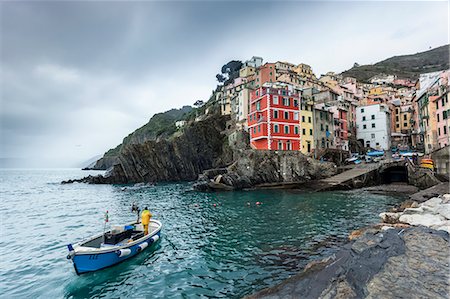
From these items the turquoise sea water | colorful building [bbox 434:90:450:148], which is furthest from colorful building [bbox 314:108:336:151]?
the turquoise sea water

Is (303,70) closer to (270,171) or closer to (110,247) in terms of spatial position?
(270,171)

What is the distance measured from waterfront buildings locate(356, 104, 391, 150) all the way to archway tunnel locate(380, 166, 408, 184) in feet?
58.5

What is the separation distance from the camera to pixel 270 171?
138 feet

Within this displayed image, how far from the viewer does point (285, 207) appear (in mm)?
25422

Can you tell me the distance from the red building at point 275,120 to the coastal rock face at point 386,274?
3494 centimetres

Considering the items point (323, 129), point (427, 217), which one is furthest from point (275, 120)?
point (427, 217)

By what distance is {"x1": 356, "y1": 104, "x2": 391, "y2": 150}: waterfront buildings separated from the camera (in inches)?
2336

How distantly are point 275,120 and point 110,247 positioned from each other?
37007 millimetres

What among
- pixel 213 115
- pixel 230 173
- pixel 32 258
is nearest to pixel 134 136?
pixel 213 115

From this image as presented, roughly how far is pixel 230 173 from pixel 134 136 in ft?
310

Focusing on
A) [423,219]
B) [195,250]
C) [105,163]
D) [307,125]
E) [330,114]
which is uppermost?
[330,114]

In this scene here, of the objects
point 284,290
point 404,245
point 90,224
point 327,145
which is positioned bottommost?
point 90,224

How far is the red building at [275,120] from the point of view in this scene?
143 ft

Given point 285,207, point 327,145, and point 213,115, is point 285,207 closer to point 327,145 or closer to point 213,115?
point 327,145
